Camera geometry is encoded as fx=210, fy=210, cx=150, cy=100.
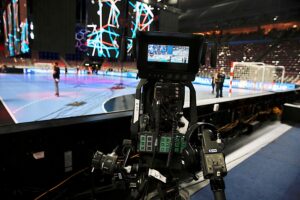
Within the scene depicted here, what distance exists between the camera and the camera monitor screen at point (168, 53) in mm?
1085

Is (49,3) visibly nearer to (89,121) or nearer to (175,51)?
(89,121)

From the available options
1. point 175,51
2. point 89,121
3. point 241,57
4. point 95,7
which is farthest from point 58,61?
point 241,57

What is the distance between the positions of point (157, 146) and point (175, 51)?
1.61 feet

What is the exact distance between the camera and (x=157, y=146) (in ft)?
3.33

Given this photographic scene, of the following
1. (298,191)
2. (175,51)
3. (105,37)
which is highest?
(105,37)

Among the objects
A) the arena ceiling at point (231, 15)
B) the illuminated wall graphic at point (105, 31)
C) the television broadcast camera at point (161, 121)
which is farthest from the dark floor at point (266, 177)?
the arena ceiling at point (231, 15)

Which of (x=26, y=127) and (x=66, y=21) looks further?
(x=66, y=21)

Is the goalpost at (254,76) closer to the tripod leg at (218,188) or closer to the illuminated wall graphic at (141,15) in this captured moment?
the illuminated wall graphic at (141,15)

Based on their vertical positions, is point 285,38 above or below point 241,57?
above

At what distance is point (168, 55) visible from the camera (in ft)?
3.59

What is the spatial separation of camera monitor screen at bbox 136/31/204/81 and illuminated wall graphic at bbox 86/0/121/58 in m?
3.31

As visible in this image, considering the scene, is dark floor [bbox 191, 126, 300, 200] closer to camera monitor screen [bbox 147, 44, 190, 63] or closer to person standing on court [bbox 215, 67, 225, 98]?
camera monitor screen [bbox 147, 44, 190, 63]

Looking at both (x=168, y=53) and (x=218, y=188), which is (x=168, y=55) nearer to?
(x=168, y=53)

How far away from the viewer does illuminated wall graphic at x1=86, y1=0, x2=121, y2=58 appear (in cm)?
445
